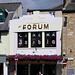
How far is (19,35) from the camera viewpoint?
1905 centimetres

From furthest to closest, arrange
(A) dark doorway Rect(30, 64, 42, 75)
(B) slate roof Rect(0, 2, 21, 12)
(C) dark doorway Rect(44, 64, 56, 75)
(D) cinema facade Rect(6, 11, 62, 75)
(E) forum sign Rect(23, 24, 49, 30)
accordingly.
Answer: (B) slate roof Rect(0, 2, 21, 12)
(A) dark doorway Rect(30, 64, 42, 75)
(C) dark doorway Rect(44, 64, 56, 75)
(E) forum sign Rect(23, 24, 49, 30)
(D) cinema facade Rect(6, 11, 62, 75)

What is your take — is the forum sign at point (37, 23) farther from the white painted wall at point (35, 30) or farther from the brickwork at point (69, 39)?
the brickwork at point (69, 39)

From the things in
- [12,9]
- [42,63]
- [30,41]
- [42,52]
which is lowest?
[42,63]

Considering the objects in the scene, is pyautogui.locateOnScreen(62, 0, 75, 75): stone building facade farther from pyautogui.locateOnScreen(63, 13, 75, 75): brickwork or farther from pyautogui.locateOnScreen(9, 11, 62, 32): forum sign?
pyautogui.locateOnScreen(9, 11, 62, 32): forum sign

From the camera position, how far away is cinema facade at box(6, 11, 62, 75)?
18.0 m

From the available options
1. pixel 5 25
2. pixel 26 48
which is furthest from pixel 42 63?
pixel 5 25

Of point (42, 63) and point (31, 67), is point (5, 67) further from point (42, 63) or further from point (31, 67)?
point (42, 63)

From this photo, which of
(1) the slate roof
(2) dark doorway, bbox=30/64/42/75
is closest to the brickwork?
(2) dark doorway, bbox=30/64/42/75

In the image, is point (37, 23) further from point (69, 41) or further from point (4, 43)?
point (4, 43)

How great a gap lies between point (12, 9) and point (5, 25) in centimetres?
408

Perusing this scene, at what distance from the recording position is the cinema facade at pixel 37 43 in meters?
18.0

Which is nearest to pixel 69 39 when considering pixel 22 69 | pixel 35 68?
pixel 35 68

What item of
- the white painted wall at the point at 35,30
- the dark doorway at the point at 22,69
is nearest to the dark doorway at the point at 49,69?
the white painted wall at the point at 35,30

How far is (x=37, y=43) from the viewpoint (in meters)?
Answer: 18.6
